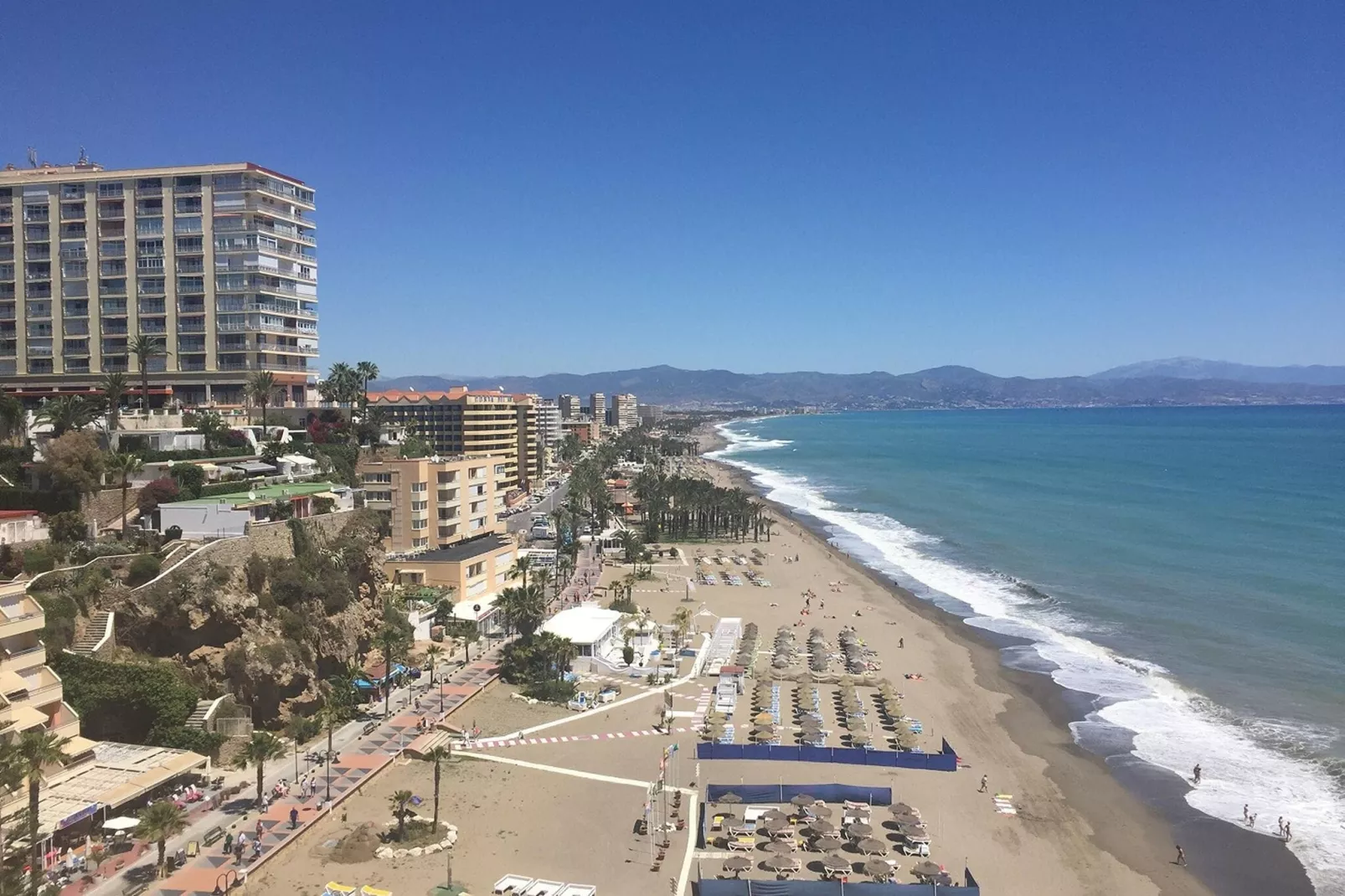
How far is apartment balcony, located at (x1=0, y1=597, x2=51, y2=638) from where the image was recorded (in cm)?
2350

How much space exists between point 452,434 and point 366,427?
36681 millimetres

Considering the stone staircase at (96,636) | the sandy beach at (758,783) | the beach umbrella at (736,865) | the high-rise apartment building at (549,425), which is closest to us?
the beach umbrella at (736,865)

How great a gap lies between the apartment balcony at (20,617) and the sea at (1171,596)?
37.1 metres

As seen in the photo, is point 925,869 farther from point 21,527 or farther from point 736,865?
point 21,527

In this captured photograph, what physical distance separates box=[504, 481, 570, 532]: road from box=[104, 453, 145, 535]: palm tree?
33922 millimetres

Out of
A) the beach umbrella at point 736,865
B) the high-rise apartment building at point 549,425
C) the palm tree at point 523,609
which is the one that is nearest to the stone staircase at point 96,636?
the palm tree at point 523,609

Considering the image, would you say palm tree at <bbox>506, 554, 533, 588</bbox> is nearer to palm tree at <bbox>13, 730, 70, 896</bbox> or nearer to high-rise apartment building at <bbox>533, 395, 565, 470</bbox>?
palm tree at <bbox>13, 730, 70, 896</bbox>

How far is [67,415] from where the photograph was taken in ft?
135

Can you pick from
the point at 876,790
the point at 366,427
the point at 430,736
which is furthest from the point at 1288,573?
the point at 366,427

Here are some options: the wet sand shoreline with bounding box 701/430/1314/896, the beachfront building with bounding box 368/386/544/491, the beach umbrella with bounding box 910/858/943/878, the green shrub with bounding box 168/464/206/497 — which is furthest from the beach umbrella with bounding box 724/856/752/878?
the beachfront building with bounding box 368/386/544/491

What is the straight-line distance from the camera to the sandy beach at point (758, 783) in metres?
24.0

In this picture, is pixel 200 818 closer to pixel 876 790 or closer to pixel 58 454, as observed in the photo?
pixel 58 454

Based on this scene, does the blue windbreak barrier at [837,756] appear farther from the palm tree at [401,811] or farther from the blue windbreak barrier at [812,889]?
the palm tree at [401,811]

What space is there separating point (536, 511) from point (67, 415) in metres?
53.7
